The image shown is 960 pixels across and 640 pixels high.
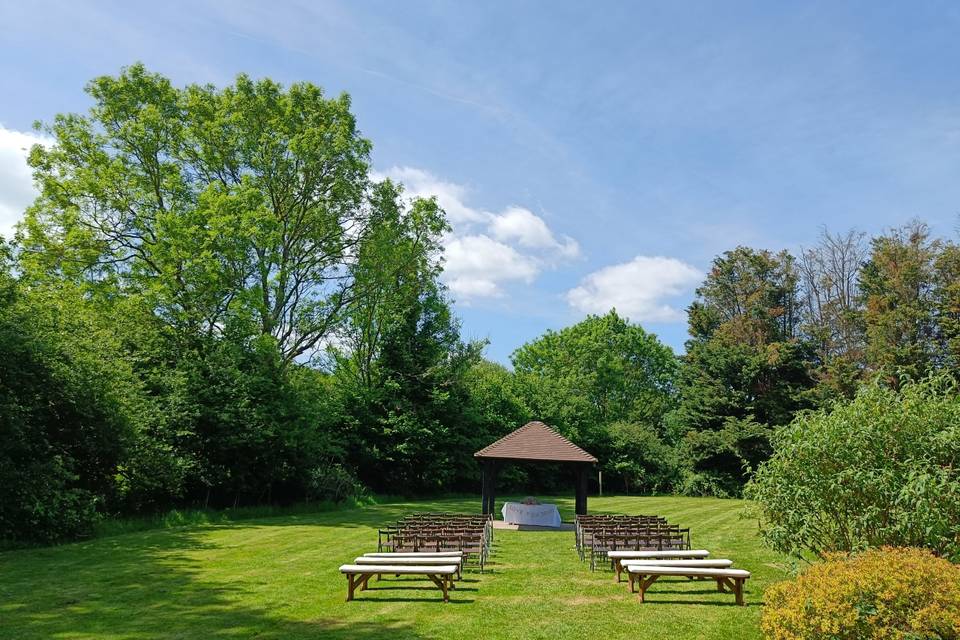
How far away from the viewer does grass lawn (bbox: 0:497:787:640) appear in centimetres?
812

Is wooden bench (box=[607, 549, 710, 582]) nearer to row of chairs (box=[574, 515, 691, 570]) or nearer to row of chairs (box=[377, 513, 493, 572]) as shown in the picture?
row of chairs (box=[574, 515, 691, 570])

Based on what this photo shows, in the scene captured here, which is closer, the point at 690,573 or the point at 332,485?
the point at 690,573

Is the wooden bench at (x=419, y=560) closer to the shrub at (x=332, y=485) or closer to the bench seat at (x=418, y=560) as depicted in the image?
the bench seat at (x=418, y=560)

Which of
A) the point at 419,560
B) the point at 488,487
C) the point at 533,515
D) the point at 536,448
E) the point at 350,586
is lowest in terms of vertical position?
the point at 350,586

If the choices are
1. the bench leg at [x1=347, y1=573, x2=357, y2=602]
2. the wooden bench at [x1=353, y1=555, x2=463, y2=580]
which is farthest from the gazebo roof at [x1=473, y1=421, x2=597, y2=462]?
the bench leg at [x1=347, y1=573, x2=357, y2=602]

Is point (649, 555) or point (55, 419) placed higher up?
point (55, 419)

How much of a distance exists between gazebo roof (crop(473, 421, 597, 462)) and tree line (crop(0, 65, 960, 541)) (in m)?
7.96

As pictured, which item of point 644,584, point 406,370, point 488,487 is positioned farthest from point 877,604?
point 406,370

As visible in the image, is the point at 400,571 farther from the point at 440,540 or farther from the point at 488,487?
the point at 488,487

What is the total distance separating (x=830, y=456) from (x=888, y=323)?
2922 cm

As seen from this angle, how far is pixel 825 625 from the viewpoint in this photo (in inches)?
240

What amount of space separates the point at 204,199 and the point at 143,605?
18250mm

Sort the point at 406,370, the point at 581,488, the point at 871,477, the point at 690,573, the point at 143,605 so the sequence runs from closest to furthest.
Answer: the point at 871,477 < the point at 143,605 < the point at 690,573 < the point at 581,488 < the point at 406,370

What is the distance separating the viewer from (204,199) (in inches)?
966
